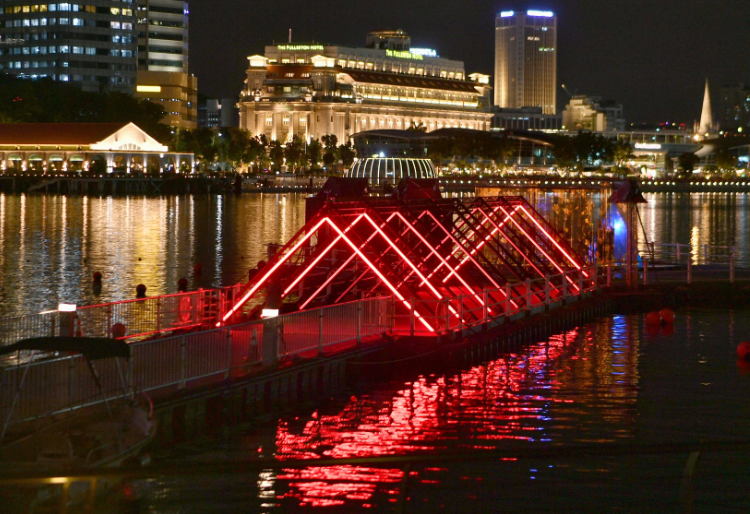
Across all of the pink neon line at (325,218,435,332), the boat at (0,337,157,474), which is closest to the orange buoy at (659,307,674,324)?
the pink neon line at (325,218,435,332)

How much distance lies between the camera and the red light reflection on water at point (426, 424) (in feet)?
61.0

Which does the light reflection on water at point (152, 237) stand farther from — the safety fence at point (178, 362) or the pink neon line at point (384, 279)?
the safety fence at point (178, 362)

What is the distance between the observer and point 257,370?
2345 centimetres

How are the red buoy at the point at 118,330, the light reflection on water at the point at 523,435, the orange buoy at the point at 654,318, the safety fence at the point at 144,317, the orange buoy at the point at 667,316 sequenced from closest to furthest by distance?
the light reflection on water at the point at 523,435 → the safety fence at the point at 144,317 → the red buoy at the point at 118,330 → the orange buoy at the point at 654,318 → the orange buoy at the point at 667,316

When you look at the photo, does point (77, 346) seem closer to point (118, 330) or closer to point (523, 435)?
point (118, 330)

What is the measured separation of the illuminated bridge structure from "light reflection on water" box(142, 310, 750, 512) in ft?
6.68

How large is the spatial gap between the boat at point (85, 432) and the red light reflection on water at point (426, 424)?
2.72 meters

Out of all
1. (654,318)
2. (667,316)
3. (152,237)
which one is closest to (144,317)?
(654,318)

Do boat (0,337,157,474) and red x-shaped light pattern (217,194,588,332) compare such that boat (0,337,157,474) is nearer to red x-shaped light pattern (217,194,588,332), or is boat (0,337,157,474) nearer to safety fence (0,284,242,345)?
safety fence (0,284,242,345)

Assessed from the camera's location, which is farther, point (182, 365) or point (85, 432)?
point (182, 365)

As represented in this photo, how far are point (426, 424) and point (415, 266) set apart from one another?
26.4 feet

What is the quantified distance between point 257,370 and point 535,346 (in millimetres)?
12527

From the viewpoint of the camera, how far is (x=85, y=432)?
18281 millimetres

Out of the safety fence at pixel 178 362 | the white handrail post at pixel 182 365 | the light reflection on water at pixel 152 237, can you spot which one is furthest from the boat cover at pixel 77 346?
the light reflection on water at pixel 152 237
